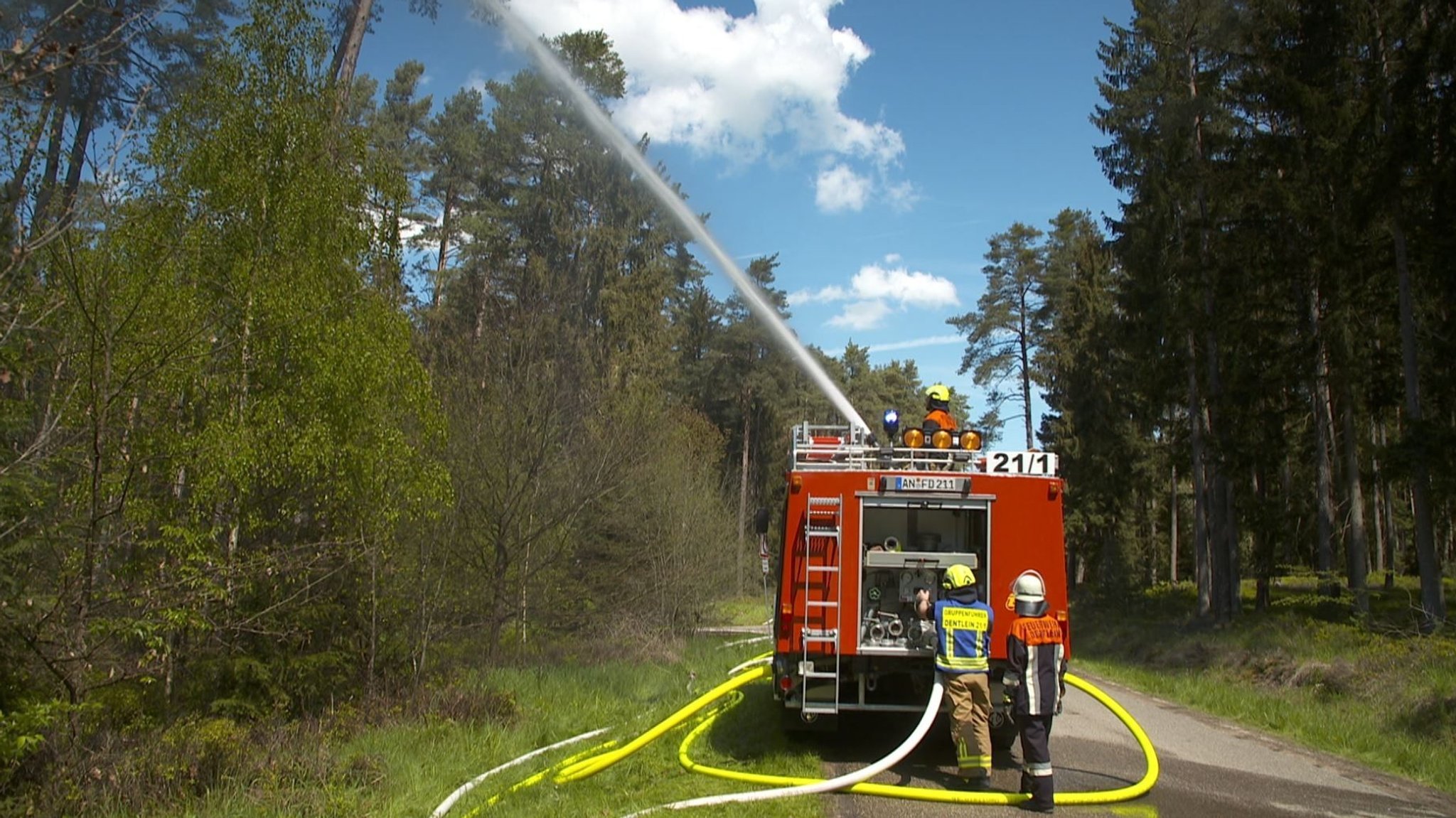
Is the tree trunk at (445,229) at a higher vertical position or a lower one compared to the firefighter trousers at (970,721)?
higher

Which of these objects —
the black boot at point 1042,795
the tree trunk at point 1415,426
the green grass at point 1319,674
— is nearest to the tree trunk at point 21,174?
the black boot at point 1042,795

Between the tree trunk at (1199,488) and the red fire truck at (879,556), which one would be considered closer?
the red fire truck at (879,556)

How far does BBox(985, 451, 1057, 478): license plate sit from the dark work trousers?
223 centimetres

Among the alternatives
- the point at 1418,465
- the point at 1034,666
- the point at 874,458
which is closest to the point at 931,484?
the point at 874,458

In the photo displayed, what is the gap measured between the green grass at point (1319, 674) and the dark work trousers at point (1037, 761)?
4413 mm

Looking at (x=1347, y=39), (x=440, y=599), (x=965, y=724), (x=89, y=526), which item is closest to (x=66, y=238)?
(x=89, y=526)

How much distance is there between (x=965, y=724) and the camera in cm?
757

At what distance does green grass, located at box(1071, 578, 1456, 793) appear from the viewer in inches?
428

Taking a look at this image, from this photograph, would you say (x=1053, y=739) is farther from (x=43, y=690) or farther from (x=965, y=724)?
(x=43, y=690)

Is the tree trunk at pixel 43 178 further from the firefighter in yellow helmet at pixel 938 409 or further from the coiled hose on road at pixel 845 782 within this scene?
the firefighter in yellow helmet at pixel 938 409

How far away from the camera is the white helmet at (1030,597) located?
738 centimetres

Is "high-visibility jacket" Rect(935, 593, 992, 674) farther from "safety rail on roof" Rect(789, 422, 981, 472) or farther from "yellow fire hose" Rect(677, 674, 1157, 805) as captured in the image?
"safety rail on roof" Rect(789, 422, 981, 472)

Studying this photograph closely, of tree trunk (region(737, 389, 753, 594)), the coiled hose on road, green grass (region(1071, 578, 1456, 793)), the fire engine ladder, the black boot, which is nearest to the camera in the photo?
the black boot

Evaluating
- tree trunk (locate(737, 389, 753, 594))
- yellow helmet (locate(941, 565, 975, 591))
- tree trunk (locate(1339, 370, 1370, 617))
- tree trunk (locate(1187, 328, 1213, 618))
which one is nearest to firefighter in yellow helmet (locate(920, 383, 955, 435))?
yellow helmet (locate(941, 565, 975, 591))
